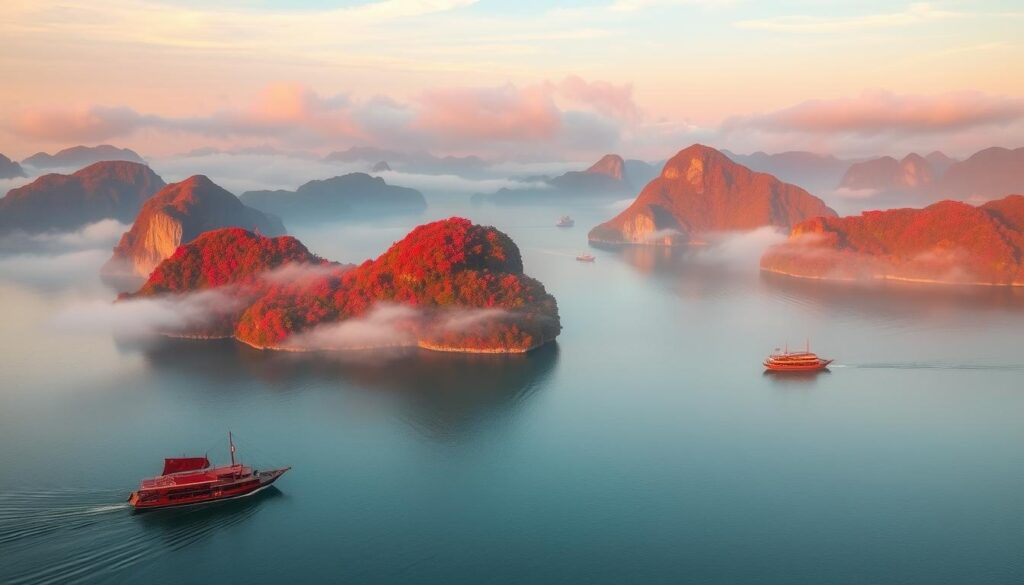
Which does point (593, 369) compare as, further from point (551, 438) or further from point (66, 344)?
point (66, 344)

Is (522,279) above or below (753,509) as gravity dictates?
above

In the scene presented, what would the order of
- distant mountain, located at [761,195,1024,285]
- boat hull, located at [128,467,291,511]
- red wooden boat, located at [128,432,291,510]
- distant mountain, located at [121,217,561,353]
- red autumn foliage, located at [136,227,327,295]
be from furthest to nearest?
distant mountain, located at [761,195,1024,285], red autumn foliage, located at [136,227,327,295], distant mountain, located at [121,217,561,353], red wooden boat, located at [128,432,291,510], boat hull, located at [128,467,291,511]

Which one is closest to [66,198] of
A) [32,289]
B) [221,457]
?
[32,289]

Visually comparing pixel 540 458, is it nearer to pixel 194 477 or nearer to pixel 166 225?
pixel 194 477

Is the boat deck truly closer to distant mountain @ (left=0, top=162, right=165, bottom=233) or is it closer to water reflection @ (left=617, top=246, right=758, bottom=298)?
water reflection @ (left=617, top=246, right=758, bottom=298)

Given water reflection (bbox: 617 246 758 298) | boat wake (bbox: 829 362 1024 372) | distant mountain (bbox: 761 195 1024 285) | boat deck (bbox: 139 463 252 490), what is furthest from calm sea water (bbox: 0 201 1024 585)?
distant mountain (bbox: 761 195 1024 285)
